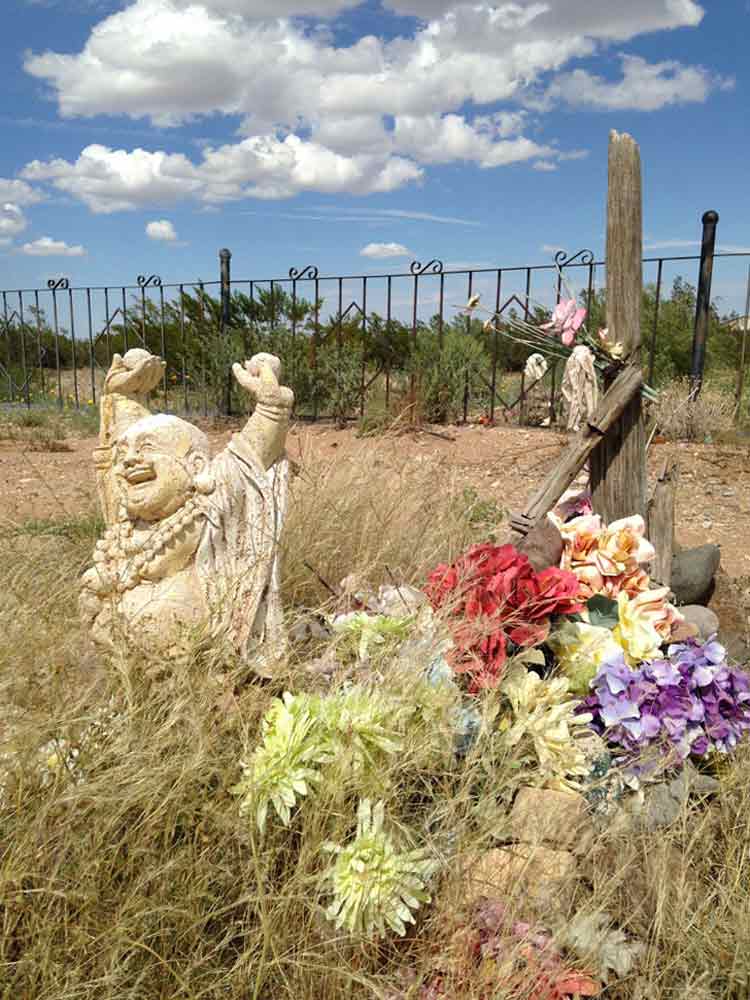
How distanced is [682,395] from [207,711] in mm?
6777

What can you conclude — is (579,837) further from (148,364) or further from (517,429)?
(517,429)

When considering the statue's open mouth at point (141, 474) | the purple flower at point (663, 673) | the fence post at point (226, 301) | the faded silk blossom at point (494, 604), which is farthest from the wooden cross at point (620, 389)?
the fence post at point (226, 301)

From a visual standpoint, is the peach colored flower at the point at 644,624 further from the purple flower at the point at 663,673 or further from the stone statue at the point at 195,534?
the stone statue at the point at 195,534

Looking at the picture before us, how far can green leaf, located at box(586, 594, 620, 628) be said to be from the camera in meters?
2.63

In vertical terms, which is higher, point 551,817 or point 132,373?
point 132,373

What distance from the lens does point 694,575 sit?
3270 mm

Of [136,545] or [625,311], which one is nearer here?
[136,545]

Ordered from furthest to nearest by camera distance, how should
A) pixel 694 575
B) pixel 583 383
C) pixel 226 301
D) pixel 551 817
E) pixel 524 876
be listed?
1. pixel 226 301
2. pixel 583 383
3. pixel 694 575
4. pixel 551 817
5. pixel 524 876

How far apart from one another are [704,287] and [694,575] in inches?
198

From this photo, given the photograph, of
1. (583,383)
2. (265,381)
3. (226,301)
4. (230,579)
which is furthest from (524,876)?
(226,301)

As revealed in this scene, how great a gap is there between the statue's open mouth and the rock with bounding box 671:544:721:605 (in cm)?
211

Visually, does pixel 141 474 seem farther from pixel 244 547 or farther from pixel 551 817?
pixel 551 817

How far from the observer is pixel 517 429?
7.88 metres

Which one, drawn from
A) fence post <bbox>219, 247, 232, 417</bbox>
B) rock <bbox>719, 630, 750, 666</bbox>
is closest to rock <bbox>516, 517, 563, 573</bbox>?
rock <bbox>719, 630, 750, 666</bbox>
